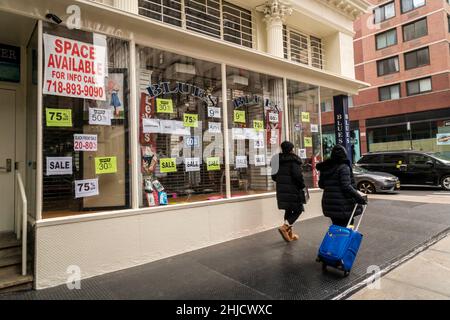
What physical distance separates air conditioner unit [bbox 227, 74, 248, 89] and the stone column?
148 centimetres

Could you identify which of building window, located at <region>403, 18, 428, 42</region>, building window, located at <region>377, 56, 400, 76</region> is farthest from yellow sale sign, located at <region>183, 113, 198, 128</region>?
building window, located at <region>403, 18, 428, 42</region>

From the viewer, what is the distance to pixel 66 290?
3.81 metres

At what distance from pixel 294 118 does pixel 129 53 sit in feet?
15.7

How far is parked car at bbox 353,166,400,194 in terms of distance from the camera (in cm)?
1201

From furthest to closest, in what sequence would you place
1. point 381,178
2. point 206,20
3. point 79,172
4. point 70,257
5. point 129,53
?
point 381,178
point 206,20
point 129,53
point 79,172
point 70,257

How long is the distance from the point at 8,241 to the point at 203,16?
5.84 meters

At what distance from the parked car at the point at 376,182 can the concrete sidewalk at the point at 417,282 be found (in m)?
7.64

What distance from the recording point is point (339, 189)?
4.24 m

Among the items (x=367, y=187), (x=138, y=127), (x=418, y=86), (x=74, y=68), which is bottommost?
(x=367, y=187)

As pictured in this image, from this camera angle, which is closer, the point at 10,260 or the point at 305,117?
the point at 10,260

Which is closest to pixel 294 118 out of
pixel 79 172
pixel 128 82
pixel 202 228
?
pixel 202 228

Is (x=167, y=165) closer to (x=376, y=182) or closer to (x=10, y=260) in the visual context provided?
(x=10, y=260)

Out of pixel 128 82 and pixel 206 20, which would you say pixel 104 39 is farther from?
pixel 206 20

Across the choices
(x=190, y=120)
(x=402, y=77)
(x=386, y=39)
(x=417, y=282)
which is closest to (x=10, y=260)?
(x=190, y=120)
